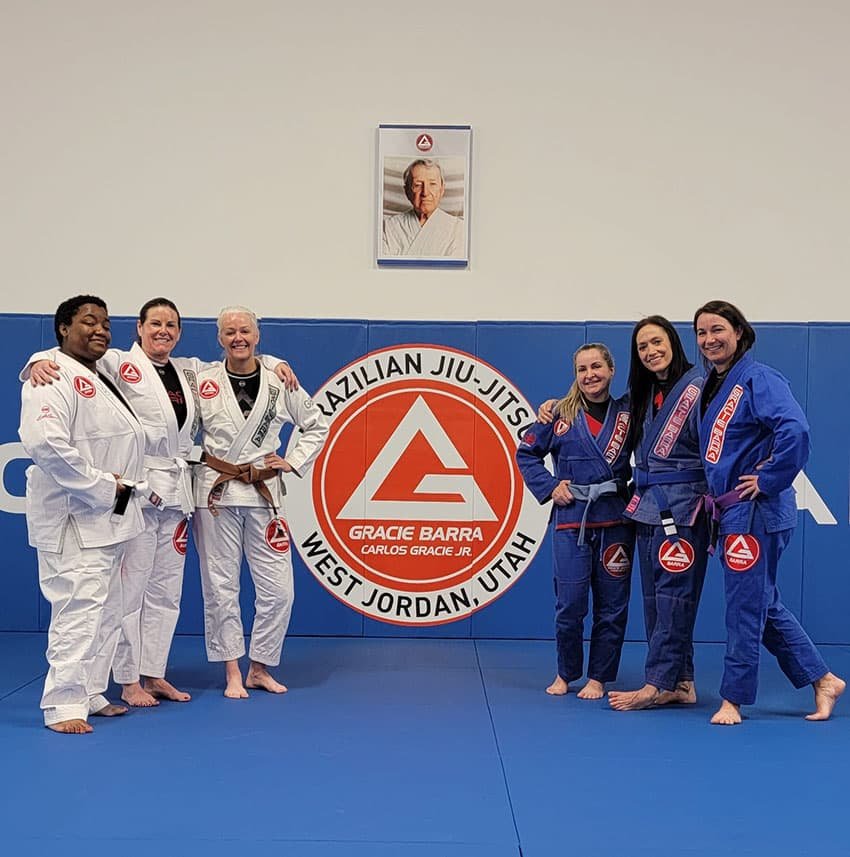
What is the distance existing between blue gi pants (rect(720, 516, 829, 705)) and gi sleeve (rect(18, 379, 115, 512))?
2297mm

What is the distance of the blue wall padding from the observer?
561 centimetres

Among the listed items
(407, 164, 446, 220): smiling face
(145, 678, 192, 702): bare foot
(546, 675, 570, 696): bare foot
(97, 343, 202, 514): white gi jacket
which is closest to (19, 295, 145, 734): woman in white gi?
(97, 343, 202, 514): white gi jacket

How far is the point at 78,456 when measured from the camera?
356cm

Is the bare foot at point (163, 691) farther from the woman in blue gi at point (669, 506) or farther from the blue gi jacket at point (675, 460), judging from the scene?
the blue gi jacket at point (675, 460)

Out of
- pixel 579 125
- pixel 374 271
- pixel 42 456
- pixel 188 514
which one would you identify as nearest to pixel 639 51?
pixel 579 125

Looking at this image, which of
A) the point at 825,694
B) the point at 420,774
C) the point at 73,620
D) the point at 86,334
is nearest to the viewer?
the point at 420,774

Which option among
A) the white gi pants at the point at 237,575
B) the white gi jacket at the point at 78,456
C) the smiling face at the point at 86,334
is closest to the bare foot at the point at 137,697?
the white gi pants at the point at 237,575

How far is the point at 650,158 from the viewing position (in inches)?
227

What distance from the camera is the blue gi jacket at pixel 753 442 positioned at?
379 cm

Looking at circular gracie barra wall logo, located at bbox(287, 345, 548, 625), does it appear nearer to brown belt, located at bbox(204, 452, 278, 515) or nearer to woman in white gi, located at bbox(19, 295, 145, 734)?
brown belt, located at bbox(204, 452, 278, 515)

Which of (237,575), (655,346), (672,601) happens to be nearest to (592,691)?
(672,601)

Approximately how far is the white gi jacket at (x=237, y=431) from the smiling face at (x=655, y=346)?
1.47 metres

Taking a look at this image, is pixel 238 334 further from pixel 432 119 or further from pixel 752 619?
pixel 752 619

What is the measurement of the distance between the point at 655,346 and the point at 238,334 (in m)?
1.68
